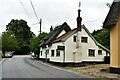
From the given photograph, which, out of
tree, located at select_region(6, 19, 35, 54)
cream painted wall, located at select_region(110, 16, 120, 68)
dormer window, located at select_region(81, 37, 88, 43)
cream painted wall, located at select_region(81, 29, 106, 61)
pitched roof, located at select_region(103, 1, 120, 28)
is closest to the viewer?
cream painted wall, located at select_region(110, 16, 120, 68)

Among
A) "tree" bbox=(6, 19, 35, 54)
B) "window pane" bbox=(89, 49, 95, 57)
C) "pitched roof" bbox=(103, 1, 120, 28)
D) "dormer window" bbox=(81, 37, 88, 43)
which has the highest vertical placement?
"tree" bbox=(6, 19, 35, 54)

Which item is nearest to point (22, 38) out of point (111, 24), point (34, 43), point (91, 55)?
point (34, 43)

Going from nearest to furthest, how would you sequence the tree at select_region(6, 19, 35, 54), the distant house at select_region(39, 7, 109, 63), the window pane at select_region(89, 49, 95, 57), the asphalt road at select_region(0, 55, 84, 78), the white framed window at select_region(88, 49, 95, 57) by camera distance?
the asphalt road at select_region(0, 55, 84, 78) < the distant house at select_region(39, 7, 109, 63) < the white framed window at select_region(88, 49, 95, 57) < the window pane at select_region(89, 49, 95, 57) < the tree at select_region(6, 19, 35, 54)

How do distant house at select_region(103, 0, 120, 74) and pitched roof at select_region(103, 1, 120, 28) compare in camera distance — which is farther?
pitched roof at select_region(103, 1, 120, 28)

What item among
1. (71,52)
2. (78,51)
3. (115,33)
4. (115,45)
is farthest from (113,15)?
(78,51)

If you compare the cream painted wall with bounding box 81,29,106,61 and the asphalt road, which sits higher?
the cream painted wall with bounding box 81,29,106,61

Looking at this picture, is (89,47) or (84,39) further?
(89,47)

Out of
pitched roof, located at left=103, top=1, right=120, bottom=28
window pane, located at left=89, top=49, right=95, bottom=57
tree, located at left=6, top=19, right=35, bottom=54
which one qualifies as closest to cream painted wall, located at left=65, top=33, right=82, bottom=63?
window pane, located at left=89, top=49, right=95, bottom=57

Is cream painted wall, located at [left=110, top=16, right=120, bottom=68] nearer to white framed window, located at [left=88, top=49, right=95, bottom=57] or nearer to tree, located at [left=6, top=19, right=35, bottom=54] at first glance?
white framed window, located at [left=88, top=49, right=95, bottom=57]

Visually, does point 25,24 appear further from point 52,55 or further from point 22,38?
point 52,55

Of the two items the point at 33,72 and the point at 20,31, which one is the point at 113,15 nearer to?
the point at 33,72

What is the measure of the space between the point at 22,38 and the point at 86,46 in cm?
7089

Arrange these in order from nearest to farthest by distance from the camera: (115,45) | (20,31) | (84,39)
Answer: (115,45), (84,39), (20,31)

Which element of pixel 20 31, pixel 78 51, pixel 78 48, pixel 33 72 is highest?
pixel 20 31
